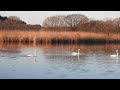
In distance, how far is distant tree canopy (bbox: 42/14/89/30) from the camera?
30298 millimetres

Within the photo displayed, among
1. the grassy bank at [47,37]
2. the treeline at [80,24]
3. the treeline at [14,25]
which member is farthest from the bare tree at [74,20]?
the grassy bank at [47,37]

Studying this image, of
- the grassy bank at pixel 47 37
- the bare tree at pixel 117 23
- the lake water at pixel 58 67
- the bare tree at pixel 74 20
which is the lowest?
the lake water at pixel 58 67

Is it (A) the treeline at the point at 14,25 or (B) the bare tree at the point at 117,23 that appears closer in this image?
(B) the bare tree at the point at 117,23

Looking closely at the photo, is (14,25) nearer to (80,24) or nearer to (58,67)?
(80,24)

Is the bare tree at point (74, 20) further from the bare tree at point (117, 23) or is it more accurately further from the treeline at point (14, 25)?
the bare tree at point (117, 23)

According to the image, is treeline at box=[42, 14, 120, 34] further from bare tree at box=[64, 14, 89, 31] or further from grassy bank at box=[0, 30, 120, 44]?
grassy bank at box=[0, 30, 120, 44]

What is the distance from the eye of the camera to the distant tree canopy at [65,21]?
99.4 feet

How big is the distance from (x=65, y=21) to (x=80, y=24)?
1491 mm

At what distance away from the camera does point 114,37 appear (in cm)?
2452
